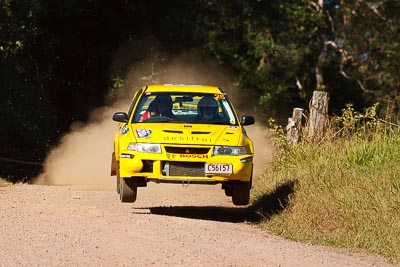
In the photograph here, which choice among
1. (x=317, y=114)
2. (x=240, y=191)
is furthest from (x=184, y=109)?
(x=317, y=114)

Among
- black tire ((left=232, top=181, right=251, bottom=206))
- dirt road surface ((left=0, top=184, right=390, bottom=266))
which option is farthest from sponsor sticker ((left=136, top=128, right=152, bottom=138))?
black tire ((left=232, top=181, right=251, bottom=206))

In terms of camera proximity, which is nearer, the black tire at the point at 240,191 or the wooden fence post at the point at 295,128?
the black tire at the point at 240,191

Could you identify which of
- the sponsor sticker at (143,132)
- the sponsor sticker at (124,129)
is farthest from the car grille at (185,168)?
the sponsor sticker at (124,129)

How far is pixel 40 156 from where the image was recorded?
96.3 ft

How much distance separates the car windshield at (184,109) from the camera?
49.5 ft

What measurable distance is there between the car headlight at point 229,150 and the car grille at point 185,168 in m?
0.28

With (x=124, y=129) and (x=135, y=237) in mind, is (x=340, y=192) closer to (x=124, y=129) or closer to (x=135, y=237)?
(x=124, y=129)

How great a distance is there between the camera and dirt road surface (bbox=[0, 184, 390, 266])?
1030 cm

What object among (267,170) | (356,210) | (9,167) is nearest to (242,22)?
(9,167)

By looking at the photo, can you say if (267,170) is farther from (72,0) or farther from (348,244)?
(72,0)

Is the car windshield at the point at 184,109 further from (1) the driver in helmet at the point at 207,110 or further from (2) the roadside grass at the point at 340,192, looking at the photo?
(2) the roadside grass at the point at 340,192

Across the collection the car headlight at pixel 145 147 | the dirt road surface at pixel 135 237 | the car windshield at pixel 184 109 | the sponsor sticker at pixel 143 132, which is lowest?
the dirt road surface at pixel 135 237

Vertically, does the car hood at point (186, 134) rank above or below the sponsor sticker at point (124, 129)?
above

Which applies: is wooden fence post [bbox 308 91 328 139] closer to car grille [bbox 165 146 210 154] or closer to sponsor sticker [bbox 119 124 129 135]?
Answer: sponsor sticker [bbox 119 124 129 135]
